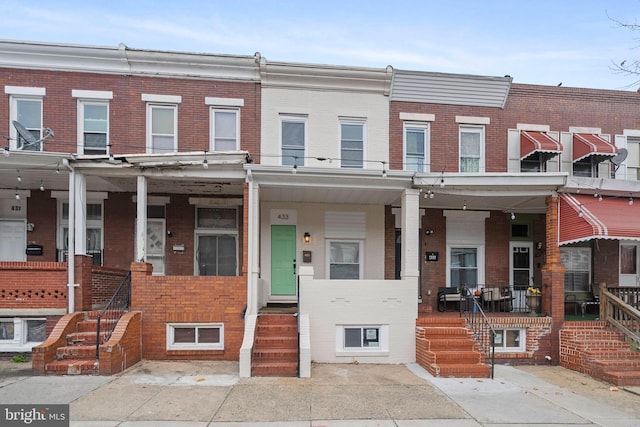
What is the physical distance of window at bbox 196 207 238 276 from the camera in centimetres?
1159

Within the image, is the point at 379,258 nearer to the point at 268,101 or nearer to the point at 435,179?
the point at 435,179

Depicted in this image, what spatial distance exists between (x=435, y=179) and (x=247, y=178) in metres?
4.35

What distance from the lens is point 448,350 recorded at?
872 cm

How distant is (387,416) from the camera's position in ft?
19.4

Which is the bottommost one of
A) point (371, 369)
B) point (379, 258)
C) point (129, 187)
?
point (371, 369)

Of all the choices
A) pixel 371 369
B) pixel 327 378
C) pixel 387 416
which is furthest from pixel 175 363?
pixel 387 416

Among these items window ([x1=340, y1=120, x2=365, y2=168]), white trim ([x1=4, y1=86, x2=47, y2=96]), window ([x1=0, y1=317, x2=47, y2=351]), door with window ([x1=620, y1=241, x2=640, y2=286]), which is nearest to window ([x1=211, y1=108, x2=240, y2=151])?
window ([x1=340, y1=120, x2=365, y2=168])

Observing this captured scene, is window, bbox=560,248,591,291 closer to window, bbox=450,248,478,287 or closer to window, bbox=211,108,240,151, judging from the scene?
window, bbox=450,248,478,287

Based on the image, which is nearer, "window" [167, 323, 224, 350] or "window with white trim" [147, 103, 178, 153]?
"window" [167, 323, 224, 350]

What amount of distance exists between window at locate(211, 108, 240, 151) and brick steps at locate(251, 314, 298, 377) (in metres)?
4.76

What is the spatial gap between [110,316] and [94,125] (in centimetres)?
525

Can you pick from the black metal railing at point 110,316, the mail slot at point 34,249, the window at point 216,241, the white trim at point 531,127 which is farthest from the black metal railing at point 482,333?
the mail slot at point 34,249

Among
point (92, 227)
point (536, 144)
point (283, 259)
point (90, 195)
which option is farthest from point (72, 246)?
point (536, 144)

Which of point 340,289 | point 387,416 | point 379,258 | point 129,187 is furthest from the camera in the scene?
point 379,258
